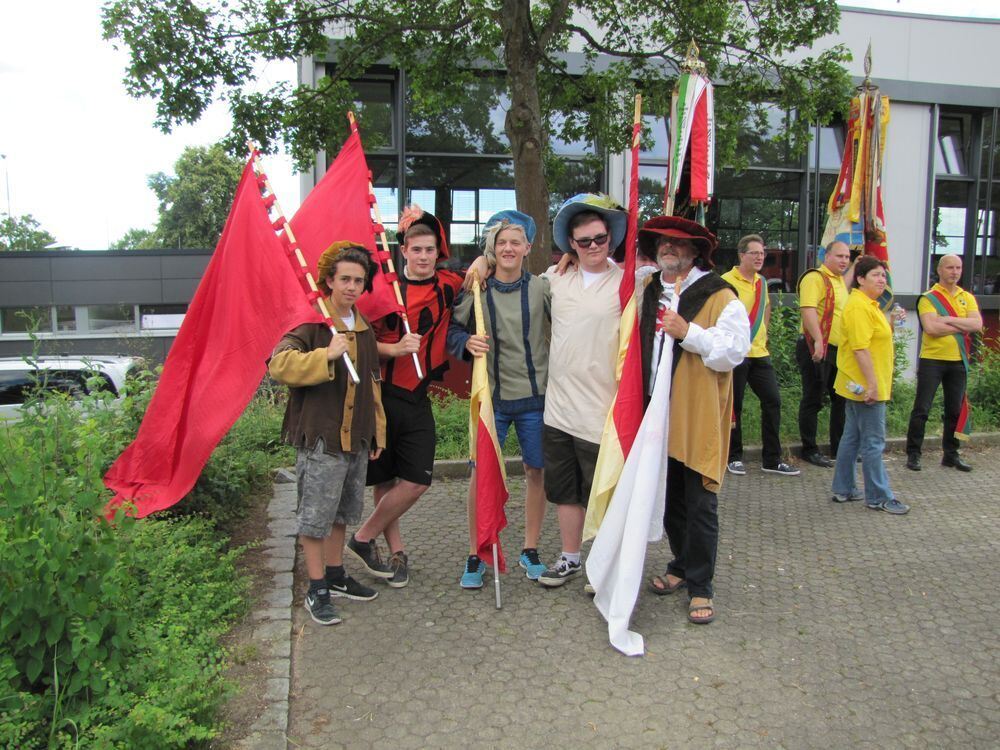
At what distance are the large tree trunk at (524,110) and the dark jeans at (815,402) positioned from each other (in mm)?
2811

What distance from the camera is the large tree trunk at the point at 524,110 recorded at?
7.77m

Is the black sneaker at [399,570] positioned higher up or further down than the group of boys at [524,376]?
further down

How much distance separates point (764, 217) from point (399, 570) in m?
12.0

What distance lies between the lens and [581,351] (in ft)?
13.3

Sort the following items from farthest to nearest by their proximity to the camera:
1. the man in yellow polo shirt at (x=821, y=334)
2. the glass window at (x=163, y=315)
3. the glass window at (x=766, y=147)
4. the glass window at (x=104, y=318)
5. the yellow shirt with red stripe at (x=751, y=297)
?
the glass window at (x=104, y=318) → the glass window at (x=163, y=315) → the glass window at (x=766, y=147) → the man in yellow polo shirt at (x=821, y=334) → the yellow shirt with red stripe at (x=751, y=297)

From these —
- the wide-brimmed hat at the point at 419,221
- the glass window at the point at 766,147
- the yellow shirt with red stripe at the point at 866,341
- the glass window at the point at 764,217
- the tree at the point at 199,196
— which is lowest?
the yellow shirt with red stripe at the point at 866,341

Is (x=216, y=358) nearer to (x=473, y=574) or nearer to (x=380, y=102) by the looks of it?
(x=473, y=574)

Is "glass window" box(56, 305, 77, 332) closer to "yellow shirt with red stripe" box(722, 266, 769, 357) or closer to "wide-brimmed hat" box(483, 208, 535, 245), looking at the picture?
"yellow shirt with red stripe" box(722, 266, 769, 357)

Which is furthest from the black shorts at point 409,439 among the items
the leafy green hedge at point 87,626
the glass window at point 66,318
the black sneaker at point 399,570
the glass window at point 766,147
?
the glass window at point 66,318

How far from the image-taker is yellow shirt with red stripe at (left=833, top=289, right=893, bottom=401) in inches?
229

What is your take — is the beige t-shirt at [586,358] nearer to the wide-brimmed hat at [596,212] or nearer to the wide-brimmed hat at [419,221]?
the wide-brimmed hat at [596,212]

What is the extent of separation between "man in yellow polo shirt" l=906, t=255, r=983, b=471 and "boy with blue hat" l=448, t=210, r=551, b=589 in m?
4.40

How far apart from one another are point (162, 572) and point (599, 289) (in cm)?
258

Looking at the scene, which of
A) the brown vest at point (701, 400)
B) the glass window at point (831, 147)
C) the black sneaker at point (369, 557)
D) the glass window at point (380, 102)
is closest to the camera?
the brown vest at point (701, 400)
